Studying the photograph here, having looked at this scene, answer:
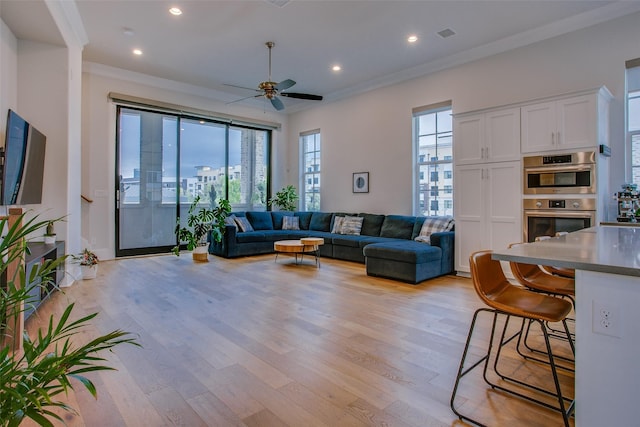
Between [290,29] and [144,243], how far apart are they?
463cm

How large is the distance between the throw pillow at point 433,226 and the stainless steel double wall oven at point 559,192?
117cm

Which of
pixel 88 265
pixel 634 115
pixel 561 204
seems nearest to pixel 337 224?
pixel 561 204

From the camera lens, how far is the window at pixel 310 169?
818 centimetres

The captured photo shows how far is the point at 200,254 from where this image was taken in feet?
20.6

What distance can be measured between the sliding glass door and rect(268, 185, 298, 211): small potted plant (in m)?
0.53

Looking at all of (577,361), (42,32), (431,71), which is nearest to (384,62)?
(431,71)

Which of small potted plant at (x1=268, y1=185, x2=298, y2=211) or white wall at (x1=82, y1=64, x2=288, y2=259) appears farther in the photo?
small potted plant at (x1=268, y1=185, x2=298, y2=211)

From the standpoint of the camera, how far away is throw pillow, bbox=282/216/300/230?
25.1ft

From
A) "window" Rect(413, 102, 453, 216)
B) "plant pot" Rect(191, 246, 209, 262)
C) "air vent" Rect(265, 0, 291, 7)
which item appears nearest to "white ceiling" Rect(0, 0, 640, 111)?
"air vent" Rect(265, 0, 291, 7)

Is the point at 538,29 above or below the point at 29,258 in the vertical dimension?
above

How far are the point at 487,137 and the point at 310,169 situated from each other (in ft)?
14.4

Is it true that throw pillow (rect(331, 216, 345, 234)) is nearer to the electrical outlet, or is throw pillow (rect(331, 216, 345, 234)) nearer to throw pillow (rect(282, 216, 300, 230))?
throw pillow (rect(282, 216, 300, 230))

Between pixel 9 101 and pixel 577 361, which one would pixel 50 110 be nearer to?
pixel 9 101

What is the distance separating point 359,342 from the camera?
8.81 feet
